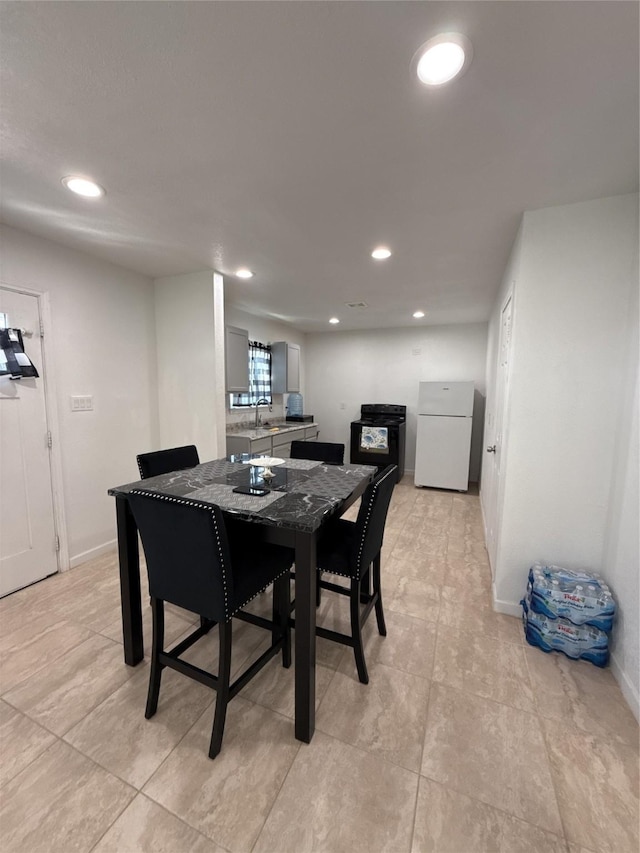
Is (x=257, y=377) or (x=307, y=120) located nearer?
(x=307, y=120)

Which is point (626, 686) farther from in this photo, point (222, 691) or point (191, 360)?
point (191, 360)

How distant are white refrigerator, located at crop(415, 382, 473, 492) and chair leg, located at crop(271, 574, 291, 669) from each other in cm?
346

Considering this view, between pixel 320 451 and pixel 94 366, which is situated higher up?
pixel 94 366

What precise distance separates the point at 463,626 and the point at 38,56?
3069mm

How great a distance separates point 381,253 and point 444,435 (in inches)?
114

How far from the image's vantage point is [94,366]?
2.74m

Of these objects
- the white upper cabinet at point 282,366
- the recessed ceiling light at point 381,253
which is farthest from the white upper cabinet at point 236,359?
the recessed ceiling light at point 381,253

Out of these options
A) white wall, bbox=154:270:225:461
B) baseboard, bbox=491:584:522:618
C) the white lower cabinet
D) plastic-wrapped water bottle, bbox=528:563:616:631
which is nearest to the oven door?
the white lower cabinet

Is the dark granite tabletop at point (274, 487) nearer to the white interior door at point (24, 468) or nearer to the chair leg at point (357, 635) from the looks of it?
the chair leg at point (357, 635)

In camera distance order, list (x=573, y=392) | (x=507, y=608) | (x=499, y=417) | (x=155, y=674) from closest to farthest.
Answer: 1. (x=155, y=674)
2. (x=573, y=392)
3. (x=507, y=608)
4. (x=499, y=417)

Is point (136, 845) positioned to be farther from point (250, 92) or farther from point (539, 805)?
point (250, 92)

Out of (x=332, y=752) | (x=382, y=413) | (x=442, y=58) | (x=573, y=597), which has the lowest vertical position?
(x=332, y=752)

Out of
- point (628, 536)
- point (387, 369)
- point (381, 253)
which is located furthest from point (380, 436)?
point (628, 536)

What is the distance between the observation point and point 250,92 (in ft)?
3.79
